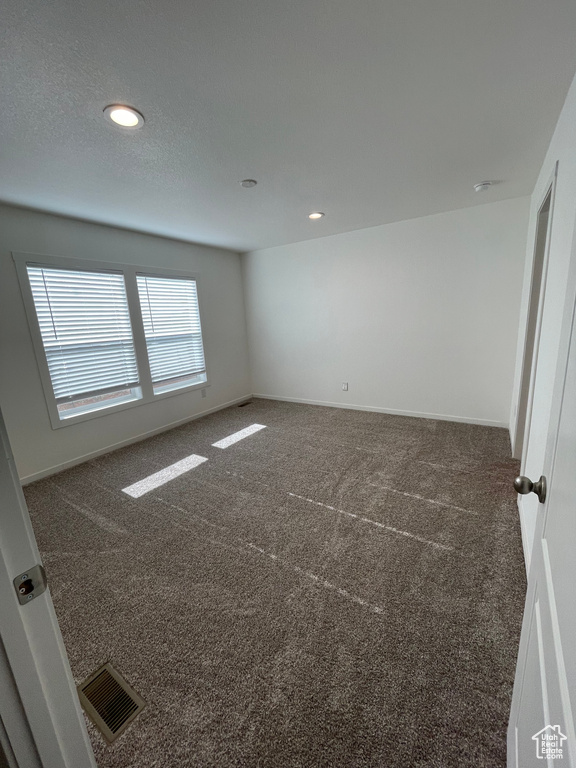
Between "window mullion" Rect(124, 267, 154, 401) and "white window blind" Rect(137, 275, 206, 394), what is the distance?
0.06 meters

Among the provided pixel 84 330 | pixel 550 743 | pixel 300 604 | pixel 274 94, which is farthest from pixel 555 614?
pixel 84 330

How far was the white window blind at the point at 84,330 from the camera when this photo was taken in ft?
9.86

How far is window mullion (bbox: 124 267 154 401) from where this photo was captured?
364cm

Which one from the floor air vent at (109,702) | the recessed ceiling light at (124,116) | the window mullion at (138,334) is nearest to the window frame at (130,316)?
the window mullion at (138,334)

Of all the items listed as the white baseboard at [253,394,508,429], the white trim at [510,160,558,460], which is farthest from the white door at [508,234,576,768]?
the white baseboard at [253,394,508,429]

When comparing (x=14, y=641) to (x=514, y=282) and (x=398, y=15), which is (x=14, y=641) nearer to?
(x=398, y=15)

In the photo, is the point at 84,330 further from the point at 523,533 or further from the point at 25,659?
the point at 523,533

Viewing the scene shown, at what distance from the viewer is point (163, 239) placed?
3959mm

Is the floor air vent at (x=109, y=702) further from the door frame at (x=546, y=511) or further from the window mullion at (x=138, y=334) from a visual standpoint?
the window mullion at (x=138, y=334)

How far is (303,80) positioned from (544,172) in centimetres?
196

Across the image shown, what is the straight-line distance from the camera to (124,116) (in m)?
1.62

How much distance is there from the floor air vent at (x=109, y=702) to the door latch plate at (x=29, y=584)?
1096 millimetres

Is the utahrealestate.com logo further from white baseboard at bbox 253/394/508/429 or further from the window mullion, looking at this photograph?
the window mullion

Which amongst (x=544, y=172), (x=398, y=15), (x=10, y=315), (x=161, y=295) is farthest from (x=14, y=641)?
(x=161, y=295)
